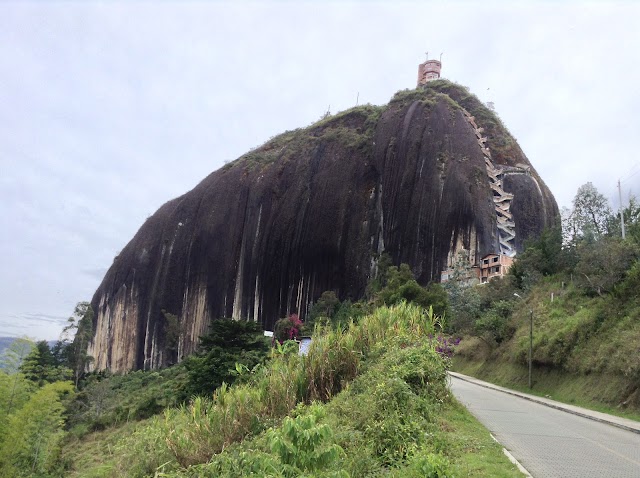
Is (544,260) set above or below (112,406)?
above

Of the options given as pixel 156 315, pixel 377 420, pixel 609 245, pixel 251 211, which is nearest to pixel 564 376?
pixel 609 245

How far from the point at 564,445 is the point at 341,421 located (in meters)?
3.29

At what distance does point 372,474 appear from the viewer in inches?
167

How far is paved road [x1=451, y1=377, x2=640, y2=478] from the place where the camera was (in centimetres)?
529

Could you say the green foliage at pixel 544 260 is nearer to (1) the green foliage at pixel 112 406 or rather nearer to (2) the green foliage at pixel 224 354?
(2) the green foliage at pixel 224 354

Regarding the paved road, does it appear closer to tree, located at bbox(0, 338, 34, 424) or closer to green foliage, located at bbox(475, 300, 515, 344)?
green foliage, located at bbox(475, 300, 515, 344)

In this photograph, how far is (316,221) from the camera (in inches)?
1756

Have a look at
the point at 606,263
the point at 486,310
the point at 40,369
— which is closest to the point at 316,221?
the point at 486,310

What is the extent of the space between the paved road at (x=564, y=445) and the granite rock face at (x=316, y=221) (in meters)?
25.1

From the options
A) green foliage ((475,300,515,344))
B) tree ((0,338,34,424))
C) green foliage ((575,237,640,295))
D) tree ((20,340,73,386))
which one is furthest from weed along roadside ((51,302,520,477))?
green foliage ((475,300,515,344))

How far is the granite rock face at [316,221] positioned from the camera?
1457 inches

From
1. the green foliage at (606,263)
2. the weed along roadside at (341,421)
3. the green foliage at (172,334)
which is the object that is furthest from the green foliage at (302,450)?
the green foliage at (172,334)

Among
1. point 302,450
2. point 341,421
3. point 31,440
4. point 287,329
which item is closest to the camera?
point 302,450

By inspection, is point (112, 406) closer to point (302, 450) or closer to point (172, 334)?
point (172, 334)
